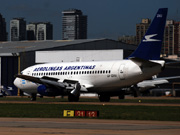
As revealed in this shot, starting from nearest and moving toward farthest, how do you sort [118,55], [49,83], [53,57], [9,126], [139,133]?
[139,133] → [9,126] → [49,83] → [118,55] → [53,57]

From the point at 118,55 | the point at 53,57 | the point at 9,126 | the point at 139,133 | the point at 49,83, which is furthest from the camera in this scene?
the point at 53,57

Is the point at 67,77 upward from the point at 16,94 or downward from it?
upward

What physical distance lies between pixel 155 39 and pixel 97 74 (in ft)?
26.0

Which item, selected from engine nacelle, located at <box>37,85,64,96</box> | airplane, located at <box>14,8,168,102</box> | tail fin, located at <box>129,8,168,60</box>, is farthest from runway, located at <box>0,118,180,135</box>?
engine nacelle, located at <box>37,85,64,96</box>

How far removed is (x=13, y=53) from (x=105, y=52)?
1924 cm

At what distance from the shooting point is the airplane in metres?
56.0

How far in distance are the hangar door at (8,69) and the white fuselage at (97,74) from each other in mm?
41085

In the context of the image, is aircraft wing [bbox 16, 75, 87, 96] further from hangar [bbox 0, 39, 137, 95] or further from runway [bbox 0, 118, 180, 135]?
hangar [bbox 0, 39, 137, 95]

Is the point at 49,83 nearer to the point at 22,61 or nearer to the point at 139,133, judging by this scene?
the point at 139,133

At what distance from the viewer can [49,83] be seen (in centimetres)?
5988

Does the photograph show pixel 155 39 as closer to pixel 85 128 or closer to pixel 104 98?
pixel 104 98

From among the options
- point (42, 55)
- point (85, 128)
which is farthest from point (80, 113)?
point (42, 55)

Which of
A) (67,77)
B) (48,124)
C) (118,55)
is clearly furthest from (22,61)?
(48,124)

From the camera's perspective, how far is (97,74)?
198 feet
